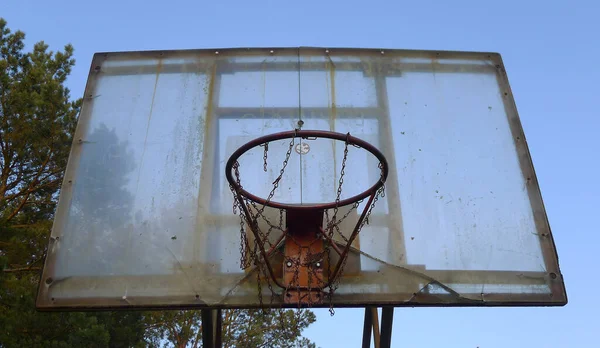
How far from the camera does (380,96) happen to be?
153 inches

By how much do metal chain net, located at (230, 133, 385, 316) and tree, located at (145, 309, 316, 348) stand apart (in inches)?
265

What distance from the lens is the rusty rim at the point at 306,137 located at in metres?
2.97

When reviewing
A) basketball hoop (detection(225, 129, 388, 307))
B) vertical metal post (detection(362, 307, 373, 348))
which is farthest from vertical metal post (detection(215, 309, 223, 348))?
basketball hoop (detection(225, 129, 388, 307))


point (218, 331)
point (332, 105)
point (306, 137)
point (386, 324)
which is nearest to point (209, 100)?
→ point (332, 105)

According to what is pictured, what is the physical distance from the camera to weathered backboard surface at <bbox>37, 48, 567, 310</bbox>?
313 cm

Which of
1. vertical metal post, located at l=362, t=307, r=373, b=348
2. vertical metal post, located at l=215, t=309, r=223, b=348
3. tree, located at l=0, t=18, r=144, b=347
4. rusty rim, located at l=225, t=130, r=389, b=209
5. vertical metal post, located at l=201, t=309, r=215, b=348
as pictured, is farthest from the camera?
tree, located at l=0, t=18, r=144, b=347

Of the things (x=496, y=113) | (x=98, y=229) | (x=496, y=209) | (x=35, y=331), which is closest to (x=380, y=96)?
(x=496, y=113)

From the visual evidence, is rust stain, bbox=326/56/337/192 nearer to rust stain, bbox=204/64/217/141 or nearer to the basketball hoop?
the basketball hoop

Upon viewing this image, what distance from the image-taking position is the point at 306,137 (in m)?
3.01

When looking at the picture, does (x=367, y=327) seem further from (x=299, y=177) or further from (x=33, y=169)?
(x=33, y=169)

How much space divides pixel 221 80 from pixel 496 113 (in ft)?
5.81

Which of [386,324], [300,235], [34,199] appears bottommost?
[386,324]

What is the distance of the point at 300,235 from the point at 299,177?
1.25ft

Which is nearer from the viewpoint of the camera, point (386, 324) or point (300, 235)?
point (300, 235)
